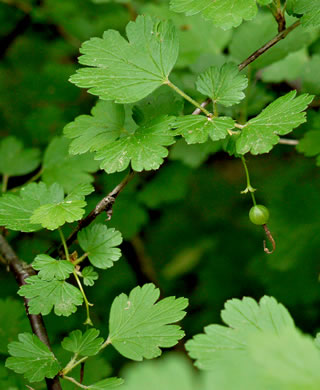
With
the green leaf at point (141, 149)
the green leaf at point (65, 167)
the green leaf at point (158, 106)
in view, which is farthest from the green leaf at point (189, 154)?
the green leaf at point (141, 149)

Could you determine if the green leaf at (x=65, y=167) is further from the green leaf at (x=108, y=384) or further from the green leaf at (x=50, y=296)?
the green leaf at (x=108, y=384)

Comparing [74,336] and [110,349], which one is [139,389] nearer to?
[74,336]

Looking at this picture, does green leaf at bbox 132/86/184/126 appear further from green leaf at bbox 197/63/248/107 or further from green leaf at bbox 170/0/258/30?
green leaf at bbox 170/0/258/30

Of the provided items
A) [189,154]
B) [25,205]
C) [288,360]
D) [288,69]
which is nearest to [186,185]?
[189,154]

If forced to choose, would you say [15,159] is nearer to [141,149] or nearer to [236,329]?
[141,149]

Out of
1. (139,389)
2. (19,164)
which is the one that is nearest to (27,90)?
(19,164)

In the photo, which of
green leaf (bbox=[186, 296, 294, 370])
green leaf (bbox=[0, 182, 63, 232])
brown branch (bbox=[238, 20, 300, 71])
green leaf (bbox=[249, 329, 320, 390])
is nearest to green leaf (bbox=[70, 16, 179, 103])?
brown branch (bbox=[238, 20, 300, 71])

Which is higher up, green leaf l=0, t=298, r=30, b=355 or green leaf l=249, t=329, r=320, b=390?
green leaf l=0, t=298, r=30, b=355
